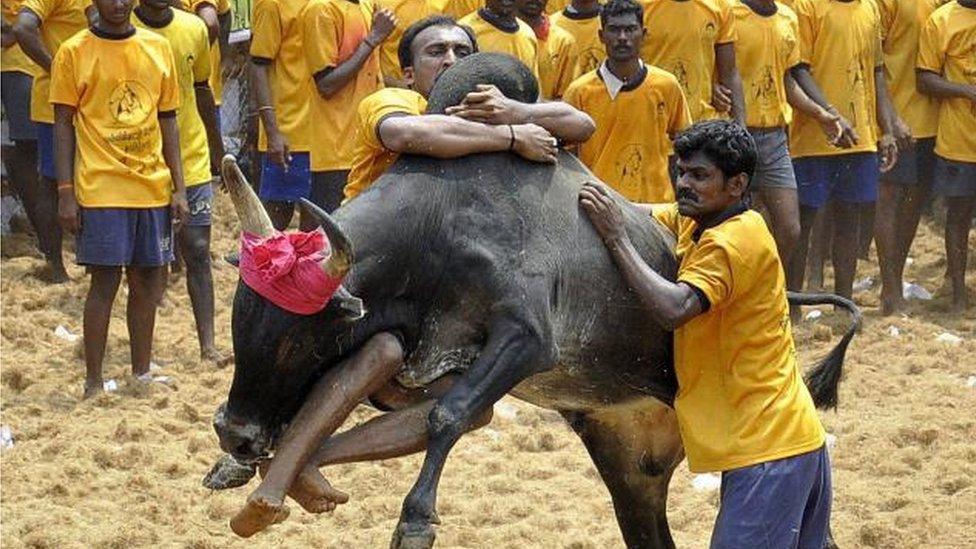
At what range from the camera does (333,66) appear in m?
11.0

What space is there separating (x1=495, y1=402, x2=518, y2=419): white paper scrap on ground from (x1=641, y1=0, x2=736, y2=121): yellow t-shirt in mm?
1793

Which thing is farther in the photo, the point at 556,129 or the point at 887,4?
the point at 887,4

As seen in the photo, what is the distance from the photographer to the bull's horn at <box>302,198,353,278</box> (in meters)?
6.14

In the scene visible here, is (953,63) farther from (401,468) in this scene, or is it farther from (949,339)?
(401,468)

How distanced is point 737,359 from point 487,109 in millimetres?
1132

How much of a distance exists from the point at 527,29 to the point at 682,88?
2.90 feet

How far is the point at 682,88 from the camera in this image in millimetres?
10805

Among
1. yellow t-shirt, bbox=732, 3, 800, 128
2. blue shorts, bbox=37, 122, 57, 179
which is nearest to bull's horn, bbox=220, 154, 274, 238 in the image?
blue shorts, bbox=37, 122, 57, 179

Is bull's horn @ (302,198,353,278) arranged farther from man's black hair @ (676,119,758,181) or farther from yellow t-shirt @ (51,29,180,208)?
yellow t-shirt @ (51,29,180,208)

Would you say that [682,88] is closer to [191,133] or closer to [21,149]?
[191,133]

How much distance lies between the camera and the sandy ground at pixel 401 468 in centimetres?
869

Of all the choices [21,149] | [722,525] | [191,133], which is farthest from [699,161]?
[21,149]

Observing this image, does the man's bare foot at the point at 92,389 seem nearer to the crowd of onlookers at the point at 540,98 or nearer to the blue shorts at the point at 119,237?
the crowd of onlookers at the point at 540,98

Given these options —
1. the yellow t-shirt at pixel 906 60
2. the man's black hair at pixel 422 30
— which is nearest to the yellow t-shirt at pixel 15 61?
the man's black hair at pixel 422 30
